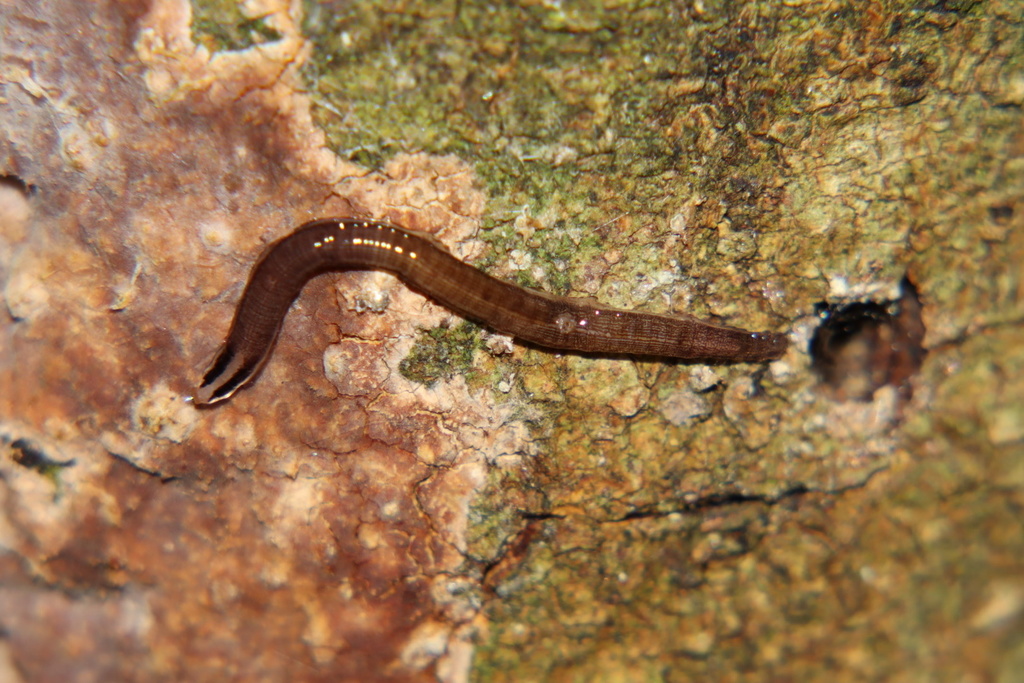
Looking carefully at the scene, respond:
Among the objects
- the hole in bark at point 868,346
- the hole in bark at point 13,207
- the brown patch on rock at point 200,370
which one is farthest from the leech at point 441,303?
the hole in bark at point 13,207

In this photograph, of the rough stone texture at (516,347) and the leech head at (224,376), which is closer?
the rough stone texture at (516,347)

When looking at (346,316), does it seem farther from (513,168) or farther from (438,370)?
(513,168)

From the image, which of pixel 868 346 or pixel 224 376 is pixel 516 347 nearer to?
pixel 224 376

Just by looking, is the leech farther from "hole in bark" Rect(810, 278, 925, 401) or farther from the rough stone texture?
"hole in bark" Rect(810, 278, 925, 401)

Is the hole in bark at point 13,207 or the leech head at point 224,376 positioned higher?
the hole in bark at point 13,207

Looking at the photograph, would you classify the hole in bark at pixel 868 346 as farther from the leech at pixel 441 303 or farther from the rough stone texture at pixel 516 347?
the leech at pixel 441 303

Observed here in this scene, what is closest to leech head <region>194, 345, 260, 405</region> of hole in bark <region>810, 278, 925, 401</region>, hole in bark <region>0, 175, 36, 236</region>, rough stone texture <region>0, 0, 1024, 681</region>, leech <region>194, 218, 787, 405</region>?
leech <region>194, 218, 787, 405</region>

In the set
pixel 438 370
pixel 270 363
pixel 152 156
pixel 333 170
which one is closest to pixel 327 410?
pixel 270 363
